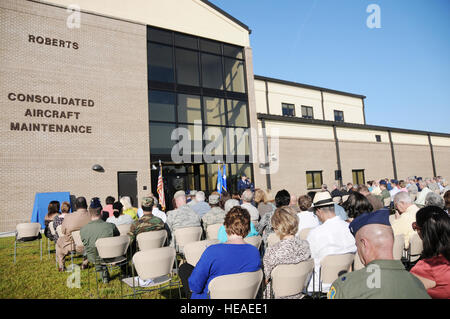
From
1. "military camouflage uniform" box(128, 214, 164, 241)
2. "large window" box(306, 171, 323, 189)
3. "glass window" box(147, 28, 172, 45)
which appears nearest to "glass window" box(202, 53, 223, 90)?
"glass window" box(147, 28, 172, 45)

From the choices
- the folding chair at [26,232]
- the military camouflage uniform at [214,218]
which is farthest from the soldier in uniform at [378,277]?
the folding chair at [26,232]

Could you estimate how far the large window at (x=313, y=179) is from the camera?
19.7m

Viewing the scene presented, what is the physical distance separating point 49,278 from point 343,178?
20.6m

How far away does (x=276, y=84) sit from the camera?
2409cm

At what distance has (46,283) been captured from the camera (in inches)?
202

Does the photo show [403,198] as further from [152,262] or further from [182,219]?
[152,262]

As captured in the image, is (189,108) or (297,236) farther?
(189,108)

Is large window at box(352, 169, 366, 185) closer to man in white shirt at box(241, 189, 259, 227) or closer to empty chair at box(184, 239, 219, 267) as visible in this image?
man in white shirt at box(241, 189, 259, 227)

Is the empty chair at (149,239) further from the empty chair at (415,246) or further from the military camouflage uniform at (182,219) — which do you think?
the empty chair at (415,246)

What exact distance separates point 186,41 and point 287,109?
11977 millimetres

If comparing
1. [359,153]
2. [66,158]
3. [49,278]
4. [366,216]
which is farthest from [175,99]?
[359,153]

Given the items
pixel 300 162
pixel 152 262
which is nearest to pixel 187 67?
pixel 300 162

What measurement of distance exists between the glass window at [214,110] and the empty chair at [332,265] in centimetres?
1338

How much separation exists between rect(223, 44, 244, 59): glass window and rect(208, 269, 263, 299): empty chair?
17.2 meters
